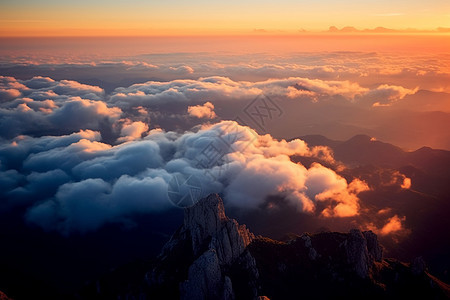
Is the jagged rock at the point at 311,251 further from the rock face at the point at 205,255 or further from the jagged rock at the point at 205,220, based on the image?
the jagged rock at the point at 205,220

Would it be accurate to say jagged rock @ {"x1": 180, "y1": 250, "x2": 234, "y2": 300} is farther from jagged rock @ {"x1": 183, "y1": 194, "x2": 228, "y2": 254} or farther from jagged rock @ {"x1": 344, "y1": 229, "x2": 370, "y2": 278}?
jagged rock @ {"x1": 344, "y1": 229, "x2": 370, "y2": 278}

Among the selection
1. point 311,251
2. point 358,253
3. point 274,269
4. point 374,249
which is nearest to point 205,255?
point 274,269

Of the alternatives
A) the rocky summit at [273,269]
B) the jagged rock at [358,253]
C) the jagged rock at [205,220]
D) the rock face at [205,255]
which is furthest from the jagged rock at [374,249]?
the jagged rock at [205,220]

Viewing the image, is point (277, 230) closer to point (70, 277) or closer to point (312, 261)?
point (312, 261)

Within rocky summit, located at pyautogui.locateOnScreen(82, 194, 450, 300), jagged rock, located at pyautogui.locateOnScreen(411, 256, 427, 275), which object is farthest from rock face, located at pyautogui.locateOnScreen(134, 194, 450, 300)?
jagged rock, located at pyautogui.locateOnScreen(411, 256, 427, 275)

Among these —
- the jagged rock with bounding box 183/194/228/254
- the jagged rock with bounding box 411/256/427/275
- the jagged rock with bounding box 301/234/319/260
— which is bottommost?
the jagged rock with bounding box 411/256/427/275

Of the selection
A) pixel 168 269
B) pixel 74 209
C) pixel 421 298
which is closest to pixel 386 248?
pixel 421 298

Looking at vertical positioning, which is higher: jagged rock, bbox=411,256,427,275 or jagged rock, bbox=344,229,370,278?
jagged rock, bbox=344,229,370,278

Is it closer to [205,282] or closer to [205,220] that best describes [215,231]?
[205,220]
